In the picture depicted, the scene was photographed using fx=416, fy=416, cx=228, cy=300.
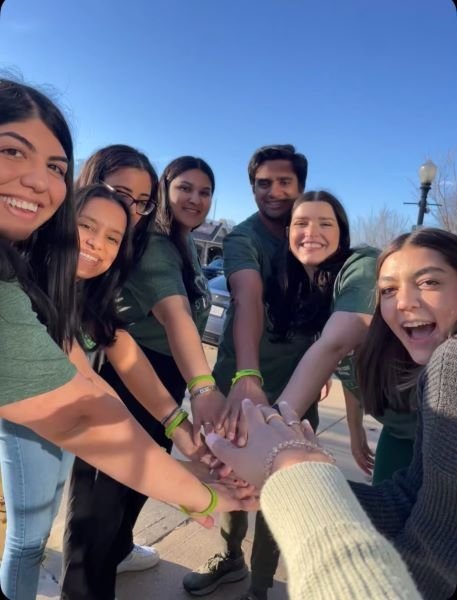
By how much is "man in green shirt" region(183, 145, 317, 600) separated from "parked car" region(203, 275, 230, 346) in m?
4.44

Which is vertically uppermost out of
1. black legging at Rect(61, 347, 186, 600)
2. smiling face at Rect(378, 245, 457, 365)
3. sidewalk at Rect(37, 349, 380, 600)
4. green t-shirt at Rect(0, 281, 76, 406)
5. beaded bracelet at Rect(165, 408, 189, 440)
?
smiling face at Rect(378, 245, 457, 365)

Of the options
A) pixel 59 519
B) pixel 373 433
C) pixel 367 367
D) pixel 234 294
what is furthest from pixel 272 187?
pixel 373 433

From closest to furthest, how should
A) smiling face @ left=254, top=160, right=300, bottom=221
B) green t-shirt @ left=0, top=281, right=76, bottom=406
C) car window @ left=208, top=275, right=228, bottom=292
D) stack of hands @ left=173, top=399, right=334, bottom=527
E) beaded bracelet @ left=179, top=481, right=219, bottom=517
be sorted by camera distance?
1. green t-shirt @ left=0, top=281, right=76, bottom=406
2. stack of hands @ left=173, top=399, right=334, bottom=527
3. beaded bracelet @ left=179, top=481, right=219, bottom=517
4. smiling face @ left=254, top=160, right=300, bottom=221
5. car window @ left=208, top=275, right=228, bottom=292

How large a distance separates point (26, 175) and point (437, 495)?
1.52 meters

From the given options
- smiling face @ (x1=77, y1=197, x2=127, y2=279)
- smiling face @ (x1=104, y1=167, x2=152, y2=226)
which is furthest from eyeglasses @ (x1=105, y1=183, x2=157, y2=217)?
smiling face @ (x1=77, y1=197, x2=127, y2=279)

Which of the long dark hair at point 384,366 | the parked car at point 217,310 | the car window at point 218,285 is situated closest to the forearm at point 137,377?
the long dark hair at point 384,366

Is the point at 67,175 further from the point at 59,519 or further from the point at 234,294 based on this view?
the point at 59,519

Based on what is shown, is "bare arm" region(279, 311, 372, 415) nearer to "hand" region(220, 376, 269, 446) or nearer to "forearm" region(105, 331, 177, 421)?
"hand" region(220, 376, 269, 446)

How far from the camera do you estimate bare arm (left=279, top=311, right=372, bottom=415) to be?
1.76 metres

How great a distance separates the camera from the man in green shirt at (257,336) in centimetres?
200

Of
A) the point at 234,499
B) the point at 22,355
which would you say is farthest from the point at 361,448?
the point at 22,355

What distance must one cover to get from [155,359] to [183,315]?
0.36 meters

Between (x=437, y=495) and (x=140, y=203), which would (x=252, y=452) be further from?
(x=140, y=203)

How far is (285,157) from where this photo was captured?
239 centimetres
